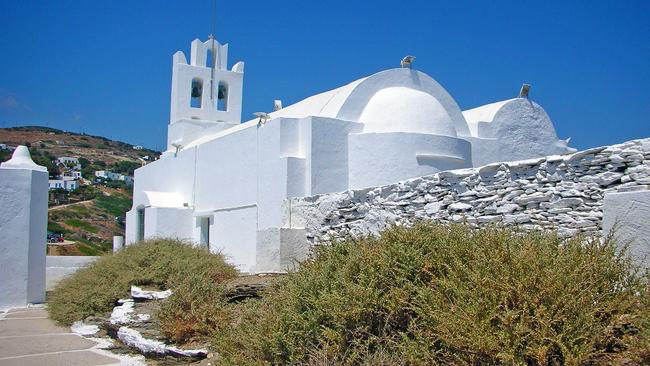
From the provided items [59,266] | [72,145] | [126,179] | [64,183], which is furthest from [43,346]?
[72,145]

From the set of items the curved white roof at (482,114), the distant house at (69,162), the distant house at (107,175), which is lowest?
the curved white roof at (482,114)

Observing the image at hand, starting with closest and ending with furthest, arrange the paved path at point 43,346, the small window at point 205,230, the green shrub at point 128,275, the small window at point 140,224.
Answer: the paved path at point 43,346
the green shrub at point 128,275
the small window at point 205,230
the small window at point 140,224

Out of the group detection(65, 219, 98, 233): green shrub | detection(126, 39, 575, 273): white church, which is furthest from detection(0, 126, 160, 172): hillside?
detection(126, 39, 575, 273): white church

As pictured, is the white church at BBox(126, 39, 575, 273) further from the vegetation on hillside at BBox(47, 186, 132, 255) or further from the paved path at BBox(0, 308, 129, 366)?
the vegetation on hillside at BBox(47, 186, 132, 255)

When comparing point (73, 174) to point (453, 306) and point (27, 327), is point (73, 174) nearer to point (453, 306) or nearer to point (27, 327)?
point (27, 327)

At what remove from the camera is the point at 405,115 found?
14.0 meters

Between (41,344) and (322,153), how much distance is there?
23.2 feet

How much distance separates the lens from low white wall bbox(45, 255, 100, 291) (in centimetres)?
1778

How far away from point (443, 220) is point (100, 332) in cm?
599

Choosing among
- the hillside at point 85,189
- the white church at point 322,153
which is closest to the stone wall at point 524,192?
the white church at point 322,153

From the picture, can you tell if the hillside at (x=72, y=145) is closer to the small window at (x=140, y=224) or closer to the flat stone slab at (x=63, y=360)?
the small window at (x=140, y=224)

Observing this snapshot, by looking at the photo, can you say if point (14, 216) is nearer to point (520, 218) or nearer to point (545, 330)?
point (520, 218)

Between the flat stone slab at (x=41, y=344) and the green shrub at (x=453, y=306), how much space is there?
11.5 feet

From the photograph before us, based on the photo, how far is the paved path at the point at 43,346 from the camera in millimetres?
7816
